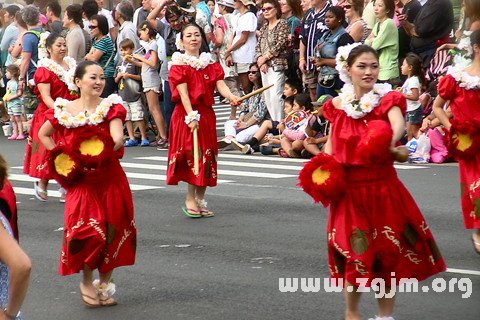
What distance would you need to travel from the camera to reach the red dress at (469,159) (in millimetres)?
9180

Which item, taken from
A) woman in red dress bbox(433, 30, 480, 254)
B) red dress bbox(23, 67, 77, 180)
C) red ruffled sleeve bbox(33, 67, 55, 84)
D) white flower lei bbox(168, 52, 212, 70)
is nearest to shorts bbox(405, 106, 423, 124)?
white flower lei bbox(168, 52, 212, 70)

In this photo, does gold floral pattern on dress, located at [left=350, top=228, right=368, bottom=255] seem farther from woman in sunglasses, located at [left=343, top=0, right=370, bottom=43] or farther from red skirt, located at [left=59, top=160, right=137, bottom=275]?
woman in sunglasses, located at [left=343, top=0, right=370, bottom=43]

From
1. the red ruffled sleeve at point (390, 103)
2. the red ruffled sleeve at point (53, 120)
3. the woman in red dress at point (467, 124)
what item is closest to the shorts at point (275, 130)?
the woman in red dress at point (467, 124)

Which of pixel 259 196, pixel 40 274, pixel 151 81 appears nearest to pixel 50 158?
pixel 40 274

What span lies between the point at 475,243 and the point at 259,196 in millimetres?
4230

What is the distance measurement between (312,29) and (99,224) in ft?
30.9

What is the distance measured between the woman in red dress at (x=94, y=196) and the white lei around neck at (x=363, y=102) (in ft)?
5.91

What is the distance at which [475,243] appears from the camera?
945 cm

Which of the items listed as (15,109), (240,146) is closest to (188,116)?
(240,146)

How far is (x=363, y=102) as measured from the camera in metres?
7.52

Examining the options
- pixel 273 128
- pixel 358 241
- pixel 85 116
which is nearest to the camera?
pixel 358 241

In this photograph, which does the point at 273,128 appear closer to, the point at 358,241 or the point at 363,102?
the point at 363,102

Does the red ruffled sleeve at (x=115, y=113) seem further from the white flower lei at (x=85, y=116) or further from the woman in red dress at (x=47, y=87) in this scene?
the woman in red dress at (x=47, y=87)

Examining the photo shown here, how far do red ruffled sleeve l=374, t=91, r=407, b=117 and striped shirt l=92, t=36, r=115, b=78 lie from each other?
12.3 m
